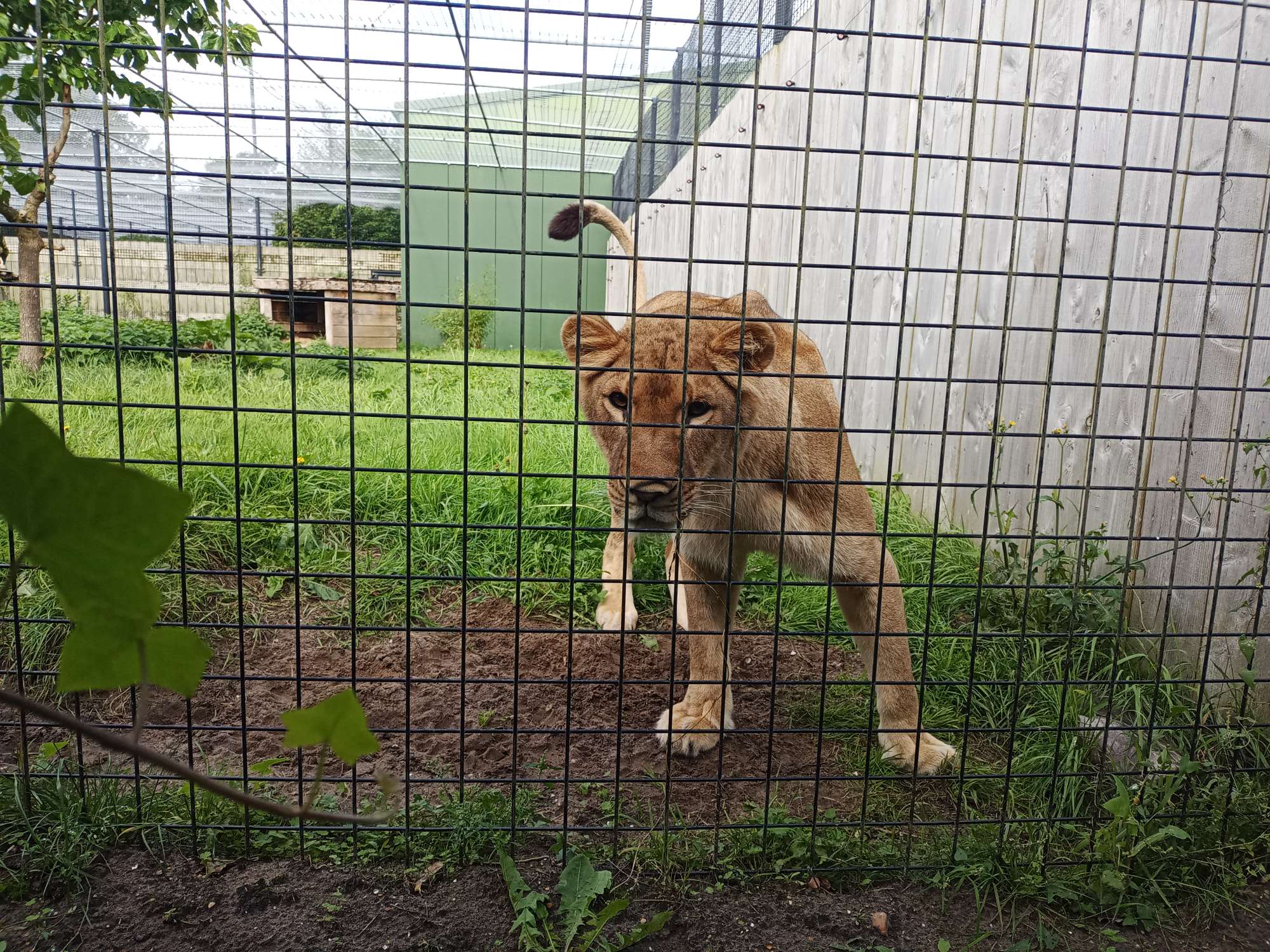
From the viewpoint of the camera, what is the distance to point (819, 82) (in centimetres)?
657

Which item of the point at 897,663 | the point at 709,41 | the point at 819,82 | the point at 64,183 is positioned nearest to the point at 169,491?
the point at 897,663

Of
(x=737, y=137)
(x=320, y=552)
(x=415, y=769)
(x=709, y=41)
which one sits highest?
(x=709, y=41)

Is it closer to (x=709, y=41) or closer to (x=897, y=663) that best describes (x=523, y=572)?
(x=897, y=663)

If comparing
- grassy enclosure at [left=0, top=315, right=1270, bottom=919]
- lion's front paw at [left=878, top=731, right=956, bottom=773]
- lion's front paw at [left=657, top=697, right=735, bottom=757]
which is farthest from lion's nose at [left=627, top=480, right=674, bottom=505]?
lion's front paw at [left=878, top=731, right=956, bottom=773]

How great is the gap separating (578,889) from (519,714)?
1159mm

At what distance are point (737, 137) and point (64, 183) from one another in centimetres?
1266

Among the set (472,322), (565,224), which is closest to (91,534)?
(565,224)

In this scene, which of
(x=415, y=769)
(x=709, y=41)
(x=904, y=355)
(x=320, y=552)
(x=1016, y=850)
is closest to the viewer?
(x=1016, y=850)

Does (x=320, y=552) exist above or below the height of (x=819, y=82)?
below

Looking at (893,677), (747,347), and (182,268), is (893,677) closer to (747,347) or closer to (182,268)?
(747,347)

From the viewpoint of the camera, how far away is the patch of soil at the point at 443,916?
212 centimetres

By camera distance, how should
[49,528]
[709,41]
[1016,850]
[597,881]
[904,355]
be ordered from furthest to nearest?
[709,41]
[904,355]
[1016,850]
[597,881]
[49,528]

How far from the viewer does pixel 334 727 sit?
1.72ft

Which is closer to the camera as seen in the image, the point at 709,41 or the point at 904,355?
the point at 904,355
